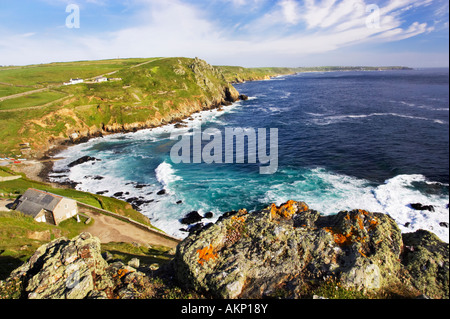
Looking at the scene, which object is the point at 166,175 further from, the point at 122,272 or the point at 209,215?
the point at 122,272

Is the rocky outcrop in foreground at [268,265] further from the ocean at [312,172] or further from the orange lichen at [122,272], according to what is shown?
the ocean at [312,172]

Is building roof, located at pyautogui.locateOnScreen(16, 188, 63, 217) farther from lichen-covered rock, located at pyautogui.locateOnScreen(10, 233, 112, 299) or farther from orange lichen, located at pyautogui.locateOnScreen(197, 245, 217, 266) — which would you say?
orange lichen, located at pyautogui.locateOnScreen(197, 245, 217, 266)

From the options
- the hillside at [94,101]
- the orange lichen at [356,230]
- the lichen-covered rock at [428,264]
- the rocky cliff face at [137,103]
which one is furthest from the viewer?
the rocky cliff face at [137,103]

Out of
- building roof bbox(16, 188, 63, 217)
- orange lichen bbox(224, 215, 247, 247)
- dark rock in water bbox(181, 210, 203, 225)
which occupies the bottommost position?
dark rock in water bbox(181, 210, 203, 225)

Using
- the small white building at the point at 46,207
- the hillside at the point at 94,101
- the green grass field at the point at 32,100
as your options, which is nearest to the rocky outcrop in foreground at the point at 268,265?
the small white building at the point at 46,207

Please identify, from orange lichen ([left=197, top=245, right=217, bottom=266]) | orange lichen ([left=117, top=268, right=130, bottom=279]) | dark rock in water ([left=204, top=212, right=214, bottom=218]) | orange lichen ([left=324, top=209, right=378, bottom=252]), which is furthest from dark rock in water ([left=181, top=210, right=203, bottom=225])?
orange lichen ([left=324, top=209, right=378, bottom=252])

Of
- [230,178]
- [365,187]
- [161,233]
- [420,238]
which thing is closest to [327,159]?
[365,187]
